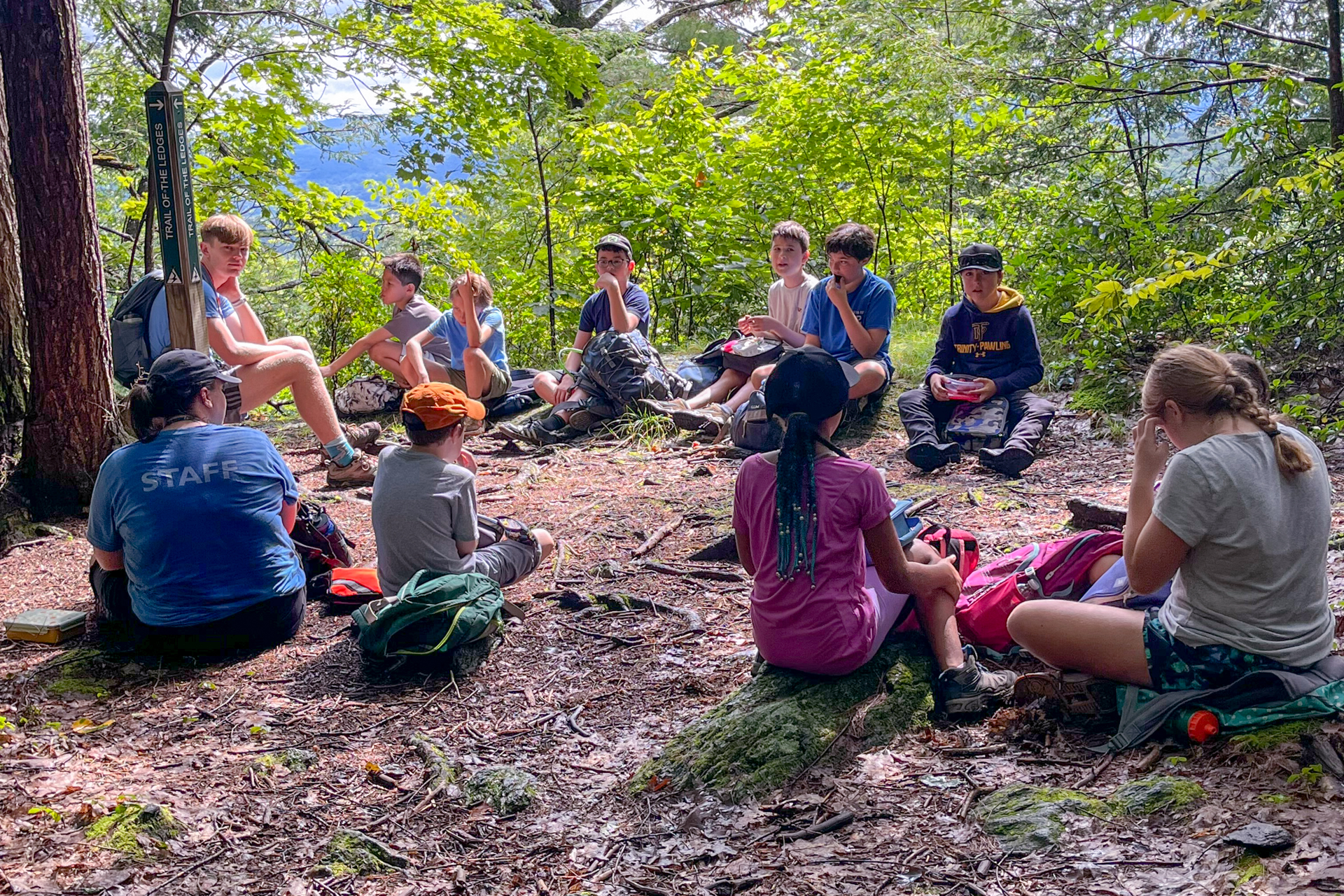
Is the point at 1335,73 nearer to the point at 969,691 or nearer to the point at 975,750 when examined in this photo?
the point at 969,691

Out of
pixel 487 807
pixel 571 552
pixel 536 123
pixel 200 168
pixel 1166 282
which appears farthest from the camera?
pixel 536 123

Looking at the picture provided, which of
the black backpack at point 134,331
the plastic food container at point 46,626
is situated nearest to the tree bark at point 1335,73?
the black backpack at point 134,331

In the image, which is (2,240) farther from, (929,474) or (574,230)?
(574,230)

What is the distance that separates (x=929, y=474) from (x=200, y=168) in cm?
765

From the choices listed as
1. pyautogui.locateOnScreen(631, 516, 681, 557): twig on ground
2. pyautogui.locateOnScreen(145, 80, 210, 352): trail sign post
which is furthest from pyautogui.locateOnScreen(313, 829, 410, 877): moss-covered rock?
pyautogui.locateOnScreen(145, 80, 210, 352): trail sign post

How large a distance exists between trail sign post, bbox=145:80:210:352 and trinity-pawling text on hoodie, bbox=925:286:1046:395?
4.53 metres

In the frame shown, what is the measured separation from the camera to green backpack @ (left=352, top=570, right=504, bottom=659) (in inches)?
151

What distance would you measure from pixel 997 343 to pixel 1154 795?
450cm

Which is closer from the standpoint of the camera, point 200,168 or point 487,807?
point 487,807

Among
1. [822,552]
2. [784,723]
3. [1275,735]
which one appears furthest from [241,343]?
[1275,735]

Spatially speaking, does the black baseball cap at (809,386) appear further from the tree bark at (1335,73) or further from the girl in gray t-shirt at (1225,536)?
the tree bark at (1335,73)

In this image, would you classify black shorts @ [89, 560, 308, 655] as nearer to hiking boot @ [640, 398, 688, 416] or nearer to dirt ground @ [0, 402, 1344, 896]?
dirt ground @ [0, 402, 1344, 896]

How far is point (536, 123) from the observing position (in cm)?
1169

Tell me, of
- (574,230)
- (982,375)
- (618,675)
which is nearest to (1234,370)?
(618,675)
